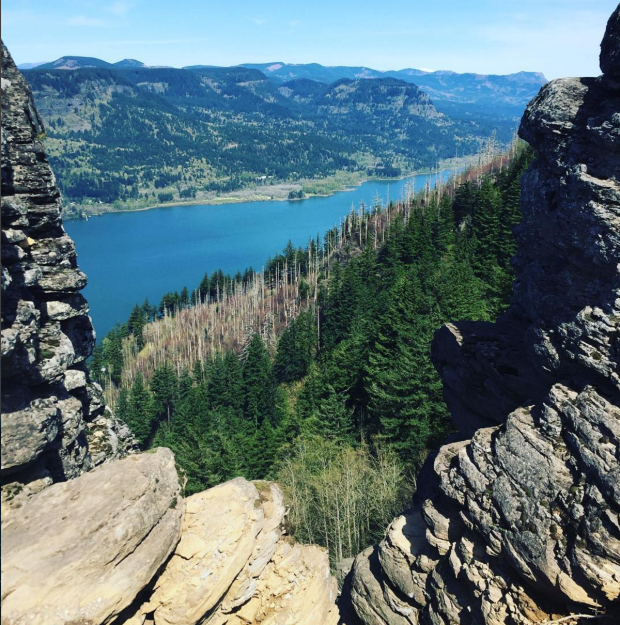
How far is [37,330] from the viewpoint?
15.9 m

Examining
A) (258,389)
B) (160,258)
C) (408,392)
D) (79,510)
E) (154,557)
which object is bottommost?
(160,258)

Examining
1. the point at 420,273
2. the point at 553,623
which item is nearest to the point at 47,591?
the point at 553,623

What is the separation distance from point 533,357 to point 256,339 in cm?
4662

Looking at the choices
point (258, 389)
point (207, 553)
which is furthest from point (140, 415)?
point (207, 553)

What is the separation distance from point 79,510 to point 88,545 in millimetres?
908

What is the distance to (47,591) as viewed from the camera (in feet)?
35.5

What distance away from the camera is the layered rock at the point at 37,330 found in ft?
44.0

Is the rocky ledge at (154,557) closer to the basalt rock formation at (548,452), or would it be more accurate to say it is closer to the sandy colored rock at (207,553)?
the sandy colored rock at (207,553)

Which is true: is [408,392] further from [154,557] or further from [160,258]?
[160,258]

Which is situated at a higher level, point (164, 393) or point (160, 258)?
point (164, 393)

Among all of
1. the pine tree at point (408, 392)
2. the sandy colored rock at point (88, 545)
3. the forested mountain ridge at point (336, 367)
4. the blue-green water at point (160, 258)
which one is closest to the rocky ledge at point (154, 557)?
the sandy colored rock at point (88, 545)

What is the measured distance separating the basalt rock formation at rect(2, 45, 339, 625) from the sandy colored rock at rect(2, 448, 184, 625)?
3 centimetres

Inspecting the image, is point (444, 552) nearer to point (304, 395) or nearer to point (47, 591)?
point (47, 591)

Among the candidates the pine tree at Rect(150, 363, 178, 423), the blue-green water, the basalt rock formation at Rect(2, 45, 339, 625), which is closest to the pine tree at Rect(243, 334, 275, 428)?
the pine tree at Rect(150, 363, 178, 423)
